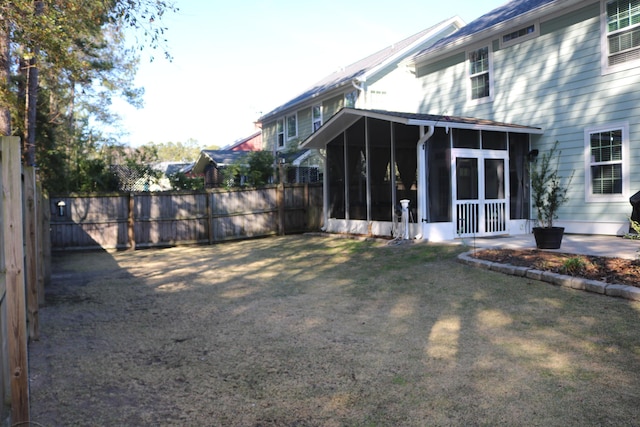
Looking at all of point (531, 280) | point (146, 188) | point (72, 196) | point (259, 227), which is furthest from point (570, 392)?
point (146, 188)

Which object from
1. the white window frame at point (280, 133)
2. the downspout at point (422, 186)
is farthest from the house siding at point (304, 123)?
the downspout at point (422, 186)

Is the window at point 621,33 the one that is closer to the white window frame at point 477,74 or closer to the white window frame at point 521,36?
the white window frame at point 521,36

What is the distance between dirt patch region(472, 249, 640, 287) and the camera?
18.9 ft

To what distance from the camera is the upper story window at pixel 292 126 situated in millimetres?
21644

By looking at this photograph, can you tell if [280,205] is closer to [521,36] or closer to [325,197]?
[325,197]

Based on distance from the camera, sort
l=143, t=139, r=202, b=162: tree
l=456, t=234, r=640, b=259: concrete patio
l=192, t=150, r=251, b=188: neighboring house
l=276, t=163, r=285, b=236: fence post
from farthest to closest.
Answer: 1. l=143, t=139, r=202, b=162: tree
2. l=192, t=150, r=251, b=188: neighboring house
3. l=276, t=163, r=285, b=236: fence post
4. l=456, t=234, r=640, b=259: concrete patio

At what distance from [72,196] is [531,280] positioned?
1184 centimetres

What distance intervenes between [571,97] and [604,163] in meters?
1.86

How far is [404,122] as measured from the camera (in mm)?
10383

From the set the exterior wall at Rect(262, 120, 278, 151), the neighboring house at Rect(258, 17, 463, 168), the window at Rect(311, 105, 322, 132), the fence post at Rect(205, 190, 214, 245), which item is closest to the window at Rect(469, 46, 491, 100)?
the neighboring house at Rect(258, 17, 463, 168)

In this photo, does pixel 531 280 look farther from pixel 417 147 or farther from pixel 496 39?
pixel 496 39

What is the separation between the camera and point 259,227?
14641 mm

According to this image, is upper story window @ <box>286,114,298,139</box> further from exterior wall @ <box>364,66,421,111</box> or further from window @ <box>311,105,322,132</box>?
exterior wall @ <box>364,66,421,111</box>

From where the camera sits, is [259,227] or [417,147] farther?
[259,227]
